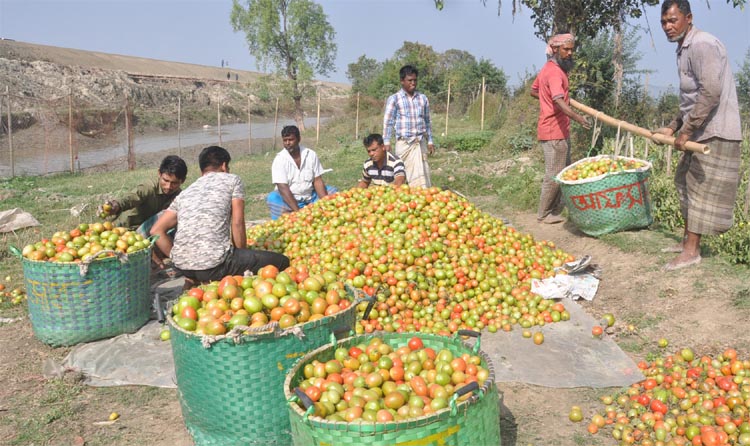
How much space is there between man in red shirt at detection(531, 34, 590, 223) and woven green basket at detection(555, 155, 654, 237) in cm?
78

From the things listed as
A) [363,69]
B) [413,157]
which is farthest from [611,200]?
[363,69]

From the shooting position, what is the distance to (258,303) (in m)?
3.26

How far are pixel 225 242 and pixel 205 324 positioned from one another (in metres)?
1.75

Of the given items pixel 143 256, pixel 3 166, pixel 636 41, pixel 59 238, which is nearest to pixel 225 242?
pixel 143 256

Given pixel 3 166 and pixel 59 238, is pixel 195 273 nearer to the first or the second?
pixel 59 238

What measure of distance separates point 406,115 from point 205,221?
4.29 metres

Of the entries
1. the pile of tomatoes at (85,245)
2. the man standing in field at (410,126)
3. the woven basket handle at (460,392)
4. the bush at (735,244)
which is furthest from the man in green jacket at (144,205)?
the bush at (735,244)

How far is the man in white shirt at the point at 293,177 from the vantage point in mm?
7371

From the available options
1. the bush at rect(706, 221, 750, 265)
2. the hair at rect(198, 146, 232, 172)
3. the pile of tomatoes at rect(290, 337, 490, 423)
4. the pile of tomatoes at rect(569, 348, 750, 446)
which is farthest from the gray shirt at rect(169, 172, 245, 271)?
the bush at rect(706, 221, 750, 265)

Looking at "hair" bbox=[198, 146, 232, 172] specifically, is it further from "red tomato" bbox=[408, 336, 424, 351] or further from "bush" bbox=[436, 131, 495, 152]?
"bush" bbox=[436, 131, 495, 152]

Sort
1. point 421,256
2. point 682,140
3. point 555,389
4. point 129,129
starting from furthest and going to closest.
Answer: point 129,129 < point 421,256 < point 682,140 < point 555,389

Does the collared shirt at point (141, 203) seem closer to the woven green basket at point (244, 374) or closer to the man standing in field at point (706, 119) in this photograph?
the woven green basket at point (244, 374)

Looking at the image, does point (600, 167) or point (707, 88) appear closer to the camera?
point (707, 88)

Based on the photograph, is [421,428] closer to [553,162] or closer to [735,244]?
[735,244]
